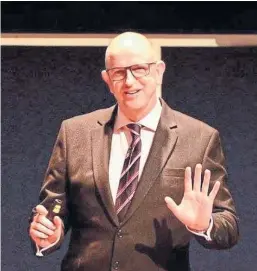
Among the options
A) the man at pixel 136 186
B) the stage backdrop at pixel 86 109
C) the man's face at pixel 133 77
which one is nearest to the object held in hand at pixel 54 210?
the man at pixel 136 186

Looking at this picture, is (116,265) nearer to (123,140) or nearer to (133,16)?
(123,140)

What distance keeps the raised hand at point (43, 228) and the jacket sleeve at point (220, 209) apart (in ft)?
0.90

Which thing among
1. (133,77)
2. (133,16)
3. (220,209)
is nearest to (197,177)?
(220,209)

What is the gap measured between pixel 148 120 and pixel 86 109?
0.61 metres

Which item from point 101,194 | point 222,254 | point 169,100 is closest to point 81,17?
point 169,100

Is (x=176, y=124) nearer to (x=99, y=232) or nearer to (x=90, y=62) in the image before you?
(x=99, y=232)

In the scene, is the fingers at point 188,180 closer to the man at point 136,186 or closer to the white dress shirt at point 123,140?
the man at point 136,186

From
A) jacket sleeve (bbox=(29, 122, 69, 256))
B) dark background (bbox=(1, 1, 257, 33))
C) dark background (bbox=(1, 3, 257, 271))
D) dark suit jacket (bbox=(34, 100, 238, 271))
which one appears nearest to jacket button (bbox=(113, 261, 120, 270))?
dark suit jacket (bbox=(34, 100, 238, 271))

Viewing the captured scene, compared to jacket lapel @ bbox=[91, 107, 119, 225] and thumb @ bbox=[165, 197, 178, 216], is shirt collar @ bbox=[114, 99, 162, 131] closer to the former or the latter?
jacket lapel @ bbox=[91, 107, 119, 225]

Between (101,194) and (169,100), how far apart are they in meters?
0.66

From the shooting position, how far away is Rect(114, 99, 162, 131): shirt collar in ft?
4.08

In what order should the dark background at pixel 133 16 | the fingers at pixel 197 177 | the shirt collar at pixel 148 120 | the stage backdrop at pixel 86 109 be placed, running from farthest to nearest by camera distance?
the stage backdrop at pixel 86 109, the dark background at pixel 133 16, the shirt collar at pixel 148 120, the fingers at pixel 197 177

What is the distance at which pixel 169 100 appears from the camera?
1.80 meters

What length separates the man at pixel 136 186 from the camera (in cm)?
119
